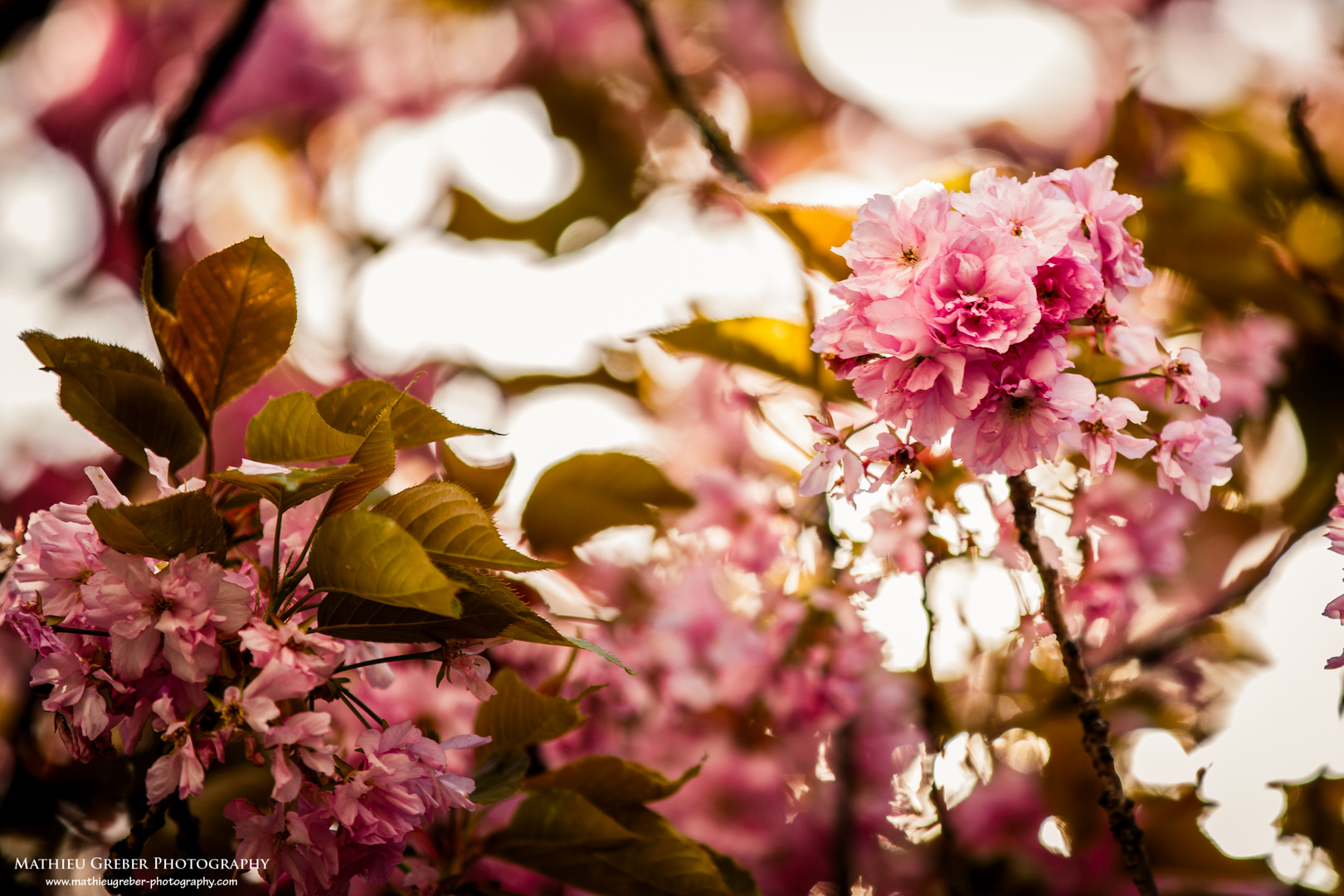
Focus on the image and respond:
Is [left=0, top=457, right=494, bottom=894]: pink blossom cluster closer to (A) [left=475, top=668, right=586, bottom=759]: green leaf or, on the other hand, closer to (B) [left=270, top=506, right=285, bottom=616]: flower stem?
(B) [left=270, top=506, right=285, bottom=616]: flower stem

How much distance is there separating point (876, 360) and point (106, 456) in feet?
4.78

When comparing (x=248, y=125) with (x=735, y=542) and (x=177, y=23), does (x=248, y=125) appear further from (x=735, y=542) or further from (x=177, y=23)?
(x=735, y=542)

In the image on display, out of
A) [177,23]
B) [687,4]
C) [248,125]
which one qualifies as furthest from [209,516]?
[177,23]

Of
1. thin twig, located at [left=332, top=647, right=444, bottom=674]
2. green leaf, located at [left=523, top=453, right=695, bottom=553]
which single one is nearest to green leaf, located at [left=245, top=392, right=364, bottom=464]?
thin twig, located at [left=332, top=647, right=444, bottom=674]

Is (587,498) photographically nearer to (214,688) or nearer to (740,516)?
(740,516)

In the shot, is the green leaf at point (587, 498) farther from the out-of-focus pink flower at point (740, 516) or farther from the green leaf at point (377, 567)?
the green leaf at point (377, 567)

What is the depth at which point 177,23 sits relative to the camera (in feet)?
7.80

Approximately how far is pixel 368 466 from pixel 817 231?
1.56ft

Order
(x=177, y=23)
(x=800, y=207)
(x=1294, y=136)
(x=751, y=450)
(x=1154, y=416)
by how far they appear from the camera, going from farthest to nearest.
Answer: (x=177, y=23) → (x=751, y=450) → (x=1294, y=136) → (x=1154, y=416) → (x=800, y=207)

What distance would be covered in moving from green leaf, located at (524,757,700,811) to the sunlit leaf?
1.50ft

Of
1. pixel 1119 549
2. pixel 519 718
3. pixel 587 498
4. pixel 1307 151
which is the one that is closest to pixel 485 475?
pixel 587 498

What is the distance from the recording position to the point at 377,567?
0.51 m

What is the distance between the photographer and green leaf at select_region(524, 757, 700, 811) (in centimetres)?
76

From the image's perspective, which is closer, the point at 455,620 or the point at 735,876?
the point at 455,620
